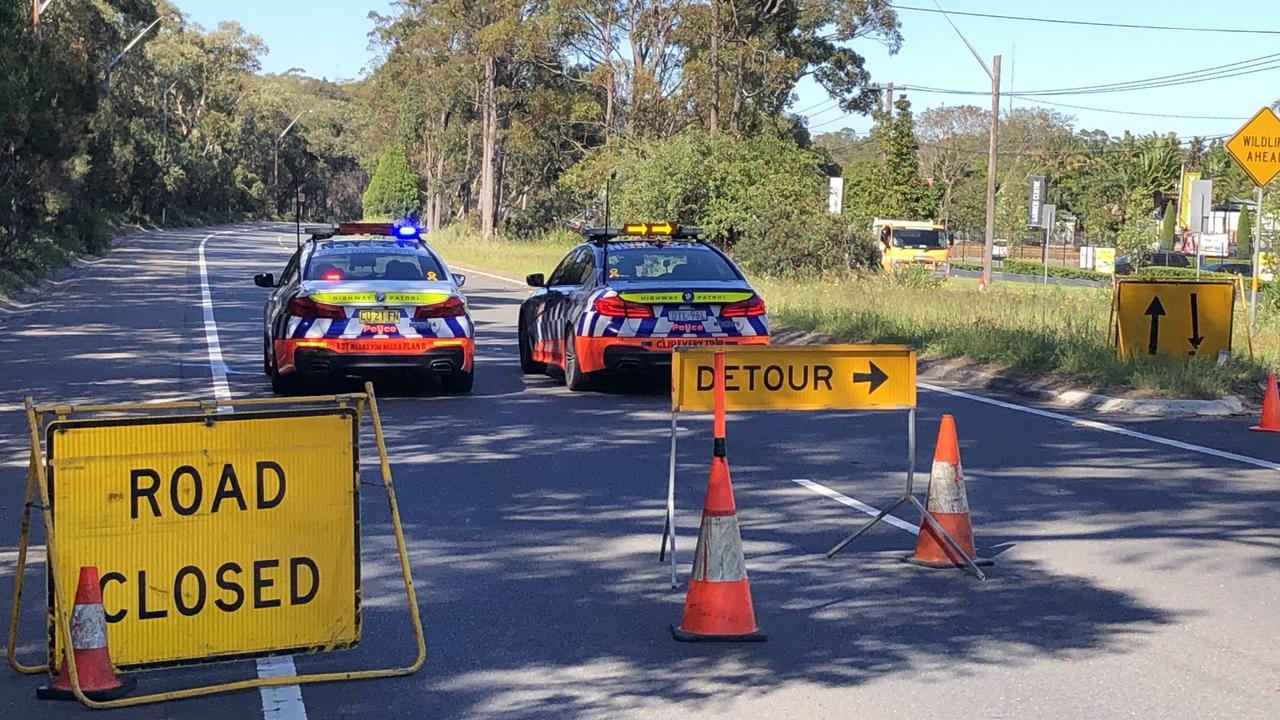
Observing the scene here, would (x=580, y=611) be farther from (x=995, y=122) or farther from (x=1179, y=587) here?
(x=995, y=122)

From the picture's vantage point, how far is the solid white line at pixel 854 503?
30.2ft

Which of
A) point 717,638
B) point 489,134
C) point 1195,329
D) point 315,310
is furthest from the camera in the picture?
point 489,134

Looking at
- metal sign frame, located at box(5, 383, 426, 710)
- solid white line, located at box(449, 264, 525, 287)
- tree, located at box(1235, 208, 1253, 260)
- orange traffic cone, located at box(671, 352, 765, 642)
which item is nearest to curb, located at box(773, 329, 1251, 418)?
orange traffic cone, located at box(671, 352, 765, 642)

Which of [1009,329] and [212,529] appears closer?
[212,529]

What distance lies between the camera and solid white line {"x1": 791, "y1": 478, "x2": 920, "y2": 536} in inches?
363

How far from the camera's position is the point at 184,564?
596cm

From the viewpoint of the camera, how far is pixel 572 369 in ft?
51.0

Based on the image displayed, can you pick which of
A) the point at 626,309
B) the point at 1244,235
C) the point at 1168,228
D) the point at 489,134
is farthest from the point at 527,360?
the point at 1168,228

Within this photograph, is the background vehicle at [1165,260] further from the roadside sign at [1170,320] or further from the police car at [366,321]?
the police car at [366,321]

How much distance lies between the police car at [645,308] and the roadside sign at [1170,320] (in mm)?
4229

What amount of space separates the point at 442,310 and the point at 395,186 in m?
76.9

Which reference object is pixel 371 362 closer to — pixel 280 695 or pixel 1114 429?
pixel 1114 429

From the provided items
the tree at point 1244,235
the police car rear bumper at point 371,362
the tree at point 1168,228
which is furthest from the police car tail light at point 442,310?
the tree at point 1168,228

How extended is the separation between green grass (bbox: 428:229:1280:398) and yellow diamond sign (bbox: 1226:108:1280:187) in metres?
1.94
